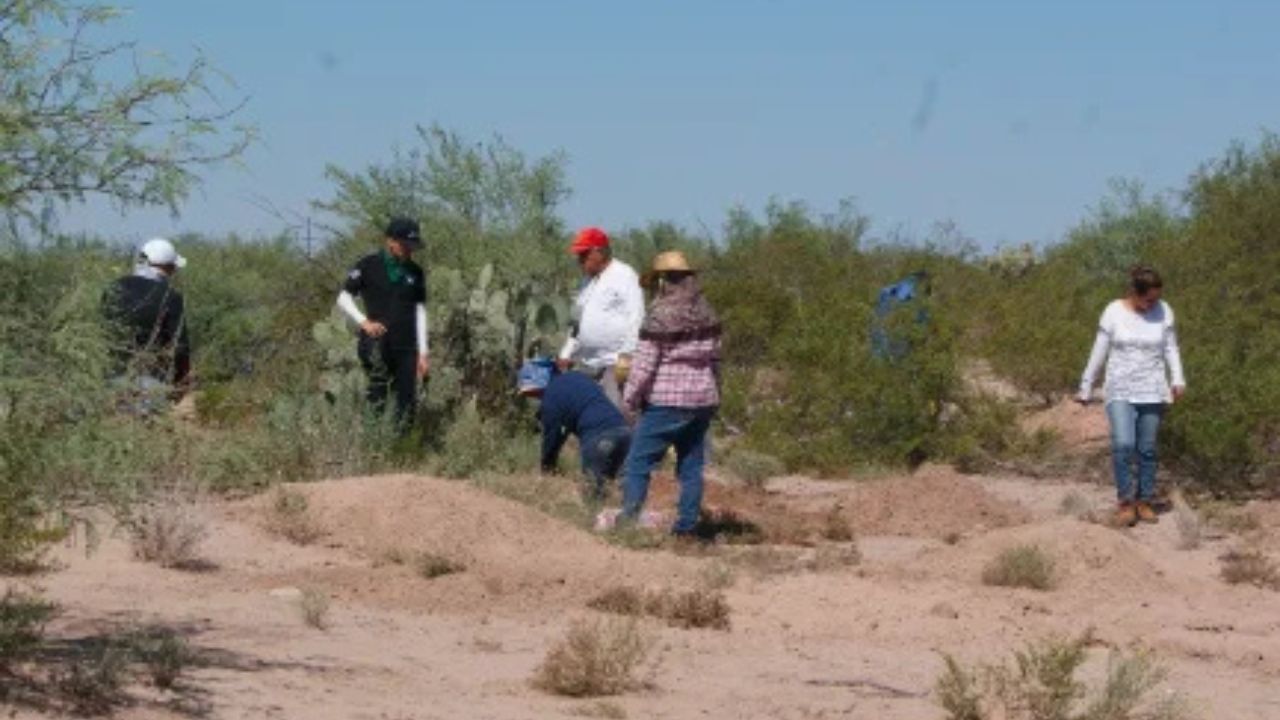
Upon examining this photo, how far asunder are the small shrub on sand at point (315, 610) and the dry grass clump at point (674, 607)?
1.54m

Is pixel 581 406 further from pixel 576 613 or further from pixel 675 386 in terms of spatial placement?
pixel 576 613

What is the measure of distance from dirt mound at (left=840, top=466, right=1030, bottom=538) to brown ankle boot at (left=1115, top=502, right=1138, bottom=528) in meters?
0.65

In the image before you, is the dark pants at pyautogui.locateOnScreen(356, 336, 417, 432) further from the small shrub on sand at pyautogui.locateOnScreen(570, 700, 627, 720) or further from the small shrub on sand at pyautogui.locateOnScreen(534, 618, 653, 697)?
the small shrub on sand at pyautogui.locateOnScreen(570, 700, 627, 720)

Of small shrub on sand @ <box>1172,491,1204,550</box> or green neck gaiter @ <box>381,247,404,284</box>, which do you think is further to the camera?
green neck gaiter @ <box>381,247,404,284</box>

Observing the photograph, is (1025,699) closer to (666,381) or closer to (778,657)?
(778,657)

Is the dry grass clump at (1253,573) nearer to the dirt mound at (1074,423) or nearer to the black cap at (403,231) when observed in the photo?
the black cap at (403,231)

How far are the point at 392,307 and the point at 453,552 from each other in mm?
3377

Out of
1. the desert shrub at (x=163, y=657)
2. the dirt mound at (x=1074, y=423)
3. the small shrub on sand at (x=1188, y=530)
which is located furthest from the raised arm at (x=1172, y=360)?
the desert shrub at (x=163, y=657)

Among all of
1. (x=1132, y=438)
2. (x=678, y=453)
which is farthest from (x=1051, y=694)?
(x=1132, y=438)

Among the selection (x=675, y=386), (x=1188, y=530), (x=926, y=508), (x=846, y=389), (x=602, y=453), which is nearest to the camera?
(x=675, y=386)

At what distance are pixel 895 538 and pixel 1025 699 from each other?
717 cm

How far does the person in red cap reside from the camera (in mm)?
17406

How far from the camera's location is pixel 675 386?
53.3ft

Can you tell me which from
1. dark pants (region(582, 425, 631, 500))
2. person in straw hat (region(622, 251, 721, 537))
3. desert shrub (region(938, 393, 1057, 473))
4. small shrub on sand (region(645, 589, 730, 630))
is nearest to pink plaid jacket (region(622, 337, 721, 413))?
person in straw hat (region(622, 251, 721, 537))
